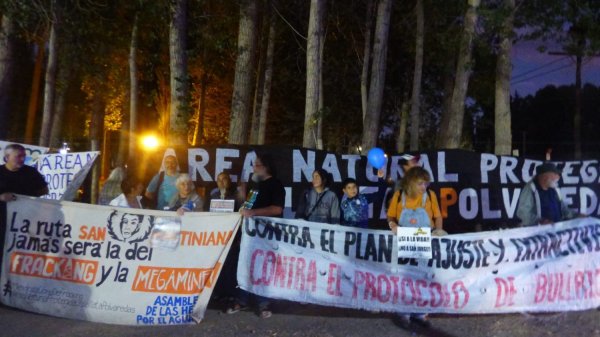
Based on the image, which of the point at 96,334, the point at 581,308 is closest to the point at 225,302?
the point at 96,334

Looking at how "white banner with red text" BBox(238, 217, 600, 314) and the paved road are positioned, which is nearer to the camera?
the paved road

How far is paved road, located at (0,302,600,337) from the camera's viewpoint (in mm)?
6094

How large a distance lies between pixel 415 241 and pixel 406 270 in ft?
1.11

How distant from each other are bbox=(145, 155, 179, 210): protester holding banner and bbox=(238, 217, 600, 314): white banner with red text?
1.67 metres

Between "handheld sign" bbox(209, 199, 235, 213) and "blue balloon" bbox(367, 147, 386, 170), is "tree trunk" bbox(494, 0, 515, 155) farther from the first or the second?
"handheld sign" bbox(209, 199, 235, 213)

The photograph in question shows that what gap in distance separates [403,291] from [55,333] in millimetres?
3487

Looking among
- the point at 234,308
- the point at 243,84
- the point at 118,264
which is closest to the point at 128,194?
the point at 118,264

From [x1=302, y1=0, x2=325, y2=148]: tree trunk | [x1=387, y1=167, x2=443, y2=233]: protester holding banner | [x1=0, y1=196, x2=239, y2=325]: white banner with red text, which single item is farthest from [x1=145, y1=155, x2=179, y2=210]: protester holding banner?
[x1=302, y1=0, x2=325, y2=148]: tree trunk

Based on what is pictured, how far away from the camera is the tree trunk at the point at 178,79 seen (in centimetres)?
1114

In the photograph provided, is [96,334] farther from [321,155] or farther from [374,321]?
[321,155]

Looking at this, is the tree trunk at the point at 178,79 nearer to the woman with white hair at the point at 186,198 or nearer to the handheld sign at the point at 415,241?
the woman with white hair at the point at 186,198

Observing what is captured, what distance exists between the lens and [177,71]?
11.4 meters

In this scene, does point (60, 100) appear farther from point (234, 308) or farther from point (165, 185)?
point (234, 308)

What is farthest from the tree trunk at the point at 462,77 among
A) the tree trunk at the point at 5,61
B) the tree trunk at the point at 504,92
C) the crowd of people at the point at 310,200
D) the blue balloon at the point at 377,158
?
the tree trunk at the point at 5,61
